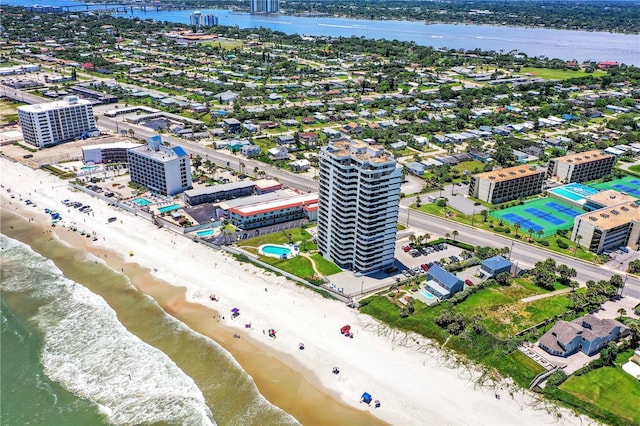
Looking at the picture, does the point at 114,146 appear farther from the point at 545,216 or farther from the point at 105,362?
the point at 545,216

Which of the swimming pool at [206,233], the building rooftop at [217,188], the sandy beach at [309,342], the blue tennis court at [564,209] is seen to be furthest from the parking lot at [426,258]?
the building rooftop at [217,188]

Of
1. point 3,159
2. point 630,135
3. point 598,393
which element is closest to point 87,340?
point 598,393

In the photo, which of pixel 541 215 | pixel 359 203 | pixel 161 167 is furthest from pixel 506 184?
pixel 161 167

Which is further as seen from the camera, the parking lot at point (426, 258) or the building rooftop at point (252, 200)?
the building rooftop at point (252, 200)

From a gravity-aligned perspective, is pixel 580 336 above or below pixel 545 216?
above

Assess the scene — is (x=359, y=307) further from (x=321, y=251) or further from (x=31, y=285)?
(x=31, y=285)

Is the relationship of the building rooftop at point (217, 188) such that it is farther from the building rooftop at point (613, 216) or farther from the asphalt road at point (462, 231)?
the building rooftop at point (613, 216)

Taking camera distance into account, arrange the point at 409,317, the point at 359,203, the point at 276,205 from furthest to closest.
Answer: the point at 276,205
the point at 359,203
the point at 409,317
